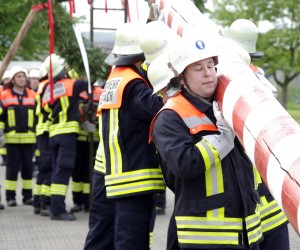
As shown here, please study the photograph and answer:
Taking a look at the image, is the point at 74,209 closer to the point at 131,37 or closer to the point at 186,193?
the point at 131,37

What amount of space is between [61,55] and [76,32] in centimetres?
35

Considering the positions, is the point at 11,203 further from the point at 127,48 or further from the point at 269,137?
the point at 269,137

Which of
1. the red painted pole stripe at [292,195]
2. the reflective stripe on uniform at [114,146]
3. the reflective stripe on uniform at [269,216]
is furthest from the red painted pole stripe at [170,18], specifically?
the red painted pole stripe at [292,195]

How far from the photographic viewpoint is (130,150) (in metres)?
5.80

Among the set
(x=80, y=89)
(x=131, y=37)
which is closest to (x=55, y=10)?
(x=80, y=89)

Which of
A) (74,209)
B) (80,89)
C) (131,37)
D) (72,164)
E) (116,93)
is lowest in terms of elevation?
(74,209)

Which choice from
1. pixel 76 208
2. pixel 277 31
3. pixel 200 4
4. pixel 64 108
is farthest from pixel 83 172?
pixel 277 31

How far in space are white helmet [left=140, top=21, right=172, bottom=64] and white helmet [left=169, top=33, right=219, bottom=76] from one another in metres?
1.17

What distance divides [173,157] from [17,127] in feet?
26.0

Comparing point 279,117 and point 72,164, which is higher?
point 279,117

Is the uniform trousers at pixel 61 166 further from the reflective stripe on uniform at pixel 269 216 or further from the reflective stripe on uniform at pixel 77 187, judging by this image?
the reflective stripe on uniform at pixel 269 216

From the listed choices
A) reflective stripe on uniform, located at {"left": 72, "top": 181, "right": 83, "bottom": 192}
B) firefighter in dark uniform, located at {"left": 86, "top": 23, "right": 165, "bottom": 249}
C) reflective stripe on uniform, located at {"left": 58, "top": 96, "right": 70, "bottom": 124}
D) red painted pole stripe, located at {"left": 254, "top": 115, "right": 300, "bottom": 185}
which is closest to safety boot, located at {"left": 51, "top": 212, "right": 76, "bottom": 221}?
reflective stripe on uniform, located at {"left": 72, "top": 181, "right": 83, "bottom": 192}

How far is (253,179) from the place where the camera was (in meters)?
4.31

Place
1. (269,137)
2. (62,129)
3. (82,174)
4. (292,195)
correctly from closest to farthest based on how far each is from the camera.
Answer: (292,195) → (269,137) → (62,129) → (82,174)
